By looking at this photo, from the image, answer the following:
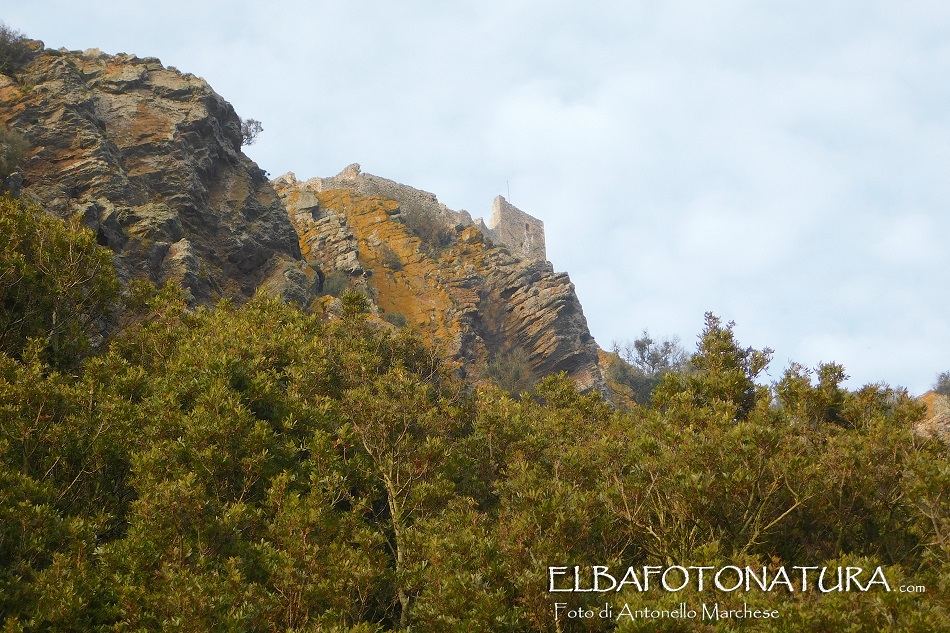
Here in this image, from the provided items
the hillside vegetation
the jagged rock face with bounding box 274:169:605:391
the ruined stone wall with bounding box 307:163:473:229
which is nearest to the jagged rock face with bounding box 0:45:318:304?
the jagged rock face with bounding box 274:169:605:391

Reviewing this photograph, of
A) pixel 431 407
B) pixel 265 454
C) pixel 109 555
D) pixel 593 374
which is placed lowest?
pixel 109 555

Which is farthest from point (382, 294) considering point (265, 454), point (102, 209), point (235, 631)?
point (235, 631)

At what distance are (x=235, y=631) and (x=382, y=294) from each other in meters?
55.0

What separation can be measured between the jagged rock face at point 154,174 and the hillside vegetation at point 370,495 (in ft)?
51.0

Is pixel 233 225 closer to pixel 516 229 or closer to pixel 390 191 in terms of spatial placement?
pixel 390 191

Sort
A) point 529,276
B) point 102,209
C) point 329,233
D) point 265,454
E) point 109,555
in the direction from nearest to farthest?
1. point 109,555
2. point 265,454
3. point 102,209
4. point 329,233
5. point 529,276

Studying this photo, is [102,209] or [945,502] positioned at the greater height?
[102,209]

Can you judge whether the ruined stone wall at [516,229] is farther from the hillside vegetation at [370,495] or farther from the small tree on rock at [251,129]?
the hillside vegetation at [370,495]

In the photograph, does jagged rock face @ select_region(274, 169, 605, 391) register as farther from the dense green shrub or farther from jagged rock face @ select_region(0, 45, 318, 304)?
the dense green shrub

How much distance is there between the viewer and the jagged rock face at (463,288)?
65750 mm

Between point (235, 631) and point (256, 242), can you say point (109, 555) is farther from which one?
point (256, 242)

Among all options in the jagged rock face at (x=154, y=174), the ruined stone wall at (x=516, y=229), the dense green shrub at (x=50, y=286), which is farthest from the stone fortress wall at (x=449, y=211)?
the dense green shrub at (x=50, y=286)

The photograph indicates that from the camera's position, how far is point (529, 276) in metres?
76.2

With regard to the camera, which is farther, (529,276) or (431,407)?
(529,276)
